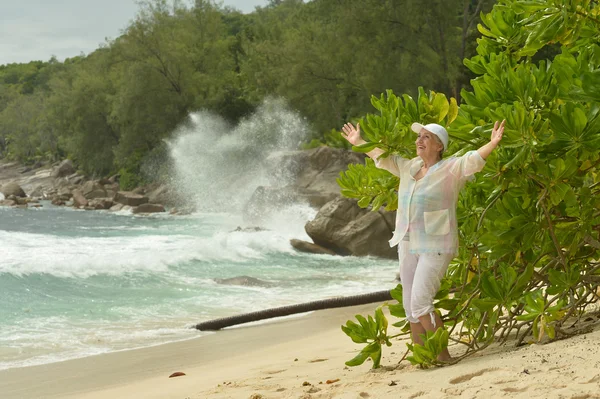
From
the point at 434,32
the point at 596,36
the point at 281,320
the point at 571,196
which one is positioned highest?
the point at 434,32

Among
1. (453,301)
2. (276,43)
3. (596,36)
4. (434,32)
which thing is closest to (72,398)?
(453,301)

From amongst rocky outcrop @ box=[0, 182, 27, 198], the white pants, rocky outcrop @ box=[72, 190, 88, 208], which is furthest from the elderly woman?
rocky outcrop @ box=[0, 182, 27, 198]

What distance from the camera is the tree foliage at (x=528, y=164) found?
361cm

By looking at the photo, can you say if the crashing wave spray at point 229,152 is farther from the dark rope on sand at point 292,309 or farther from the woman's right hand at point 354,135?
the woman's right hand at point 354,135

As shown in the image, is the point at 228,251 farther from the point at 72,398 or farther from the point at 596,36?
the point at 596,36

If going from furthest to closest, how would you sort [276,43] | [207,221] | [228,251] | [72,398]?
[276,43] < [207,221] < [228,251] < [72,398]

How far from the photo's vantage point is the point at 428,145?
13.4 ft

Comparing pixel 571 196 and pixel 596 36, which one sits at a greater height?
pixel 596 36

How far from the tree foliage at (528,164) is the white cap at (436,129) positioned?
0.06m

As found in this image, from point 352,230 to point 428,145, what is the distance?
513 inches

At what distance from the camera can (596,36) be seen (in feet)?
13.2

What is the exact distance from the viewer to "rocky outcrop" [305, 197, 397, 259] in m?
16.8

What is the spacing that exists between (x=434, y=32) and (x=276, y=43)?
1324cm

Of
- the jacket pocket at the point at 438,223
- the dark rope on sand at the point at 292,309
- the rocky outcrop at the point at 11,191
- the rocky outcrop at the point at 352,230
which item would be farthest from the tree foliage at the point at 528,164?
the rocky outcrop at the point at 11,191
